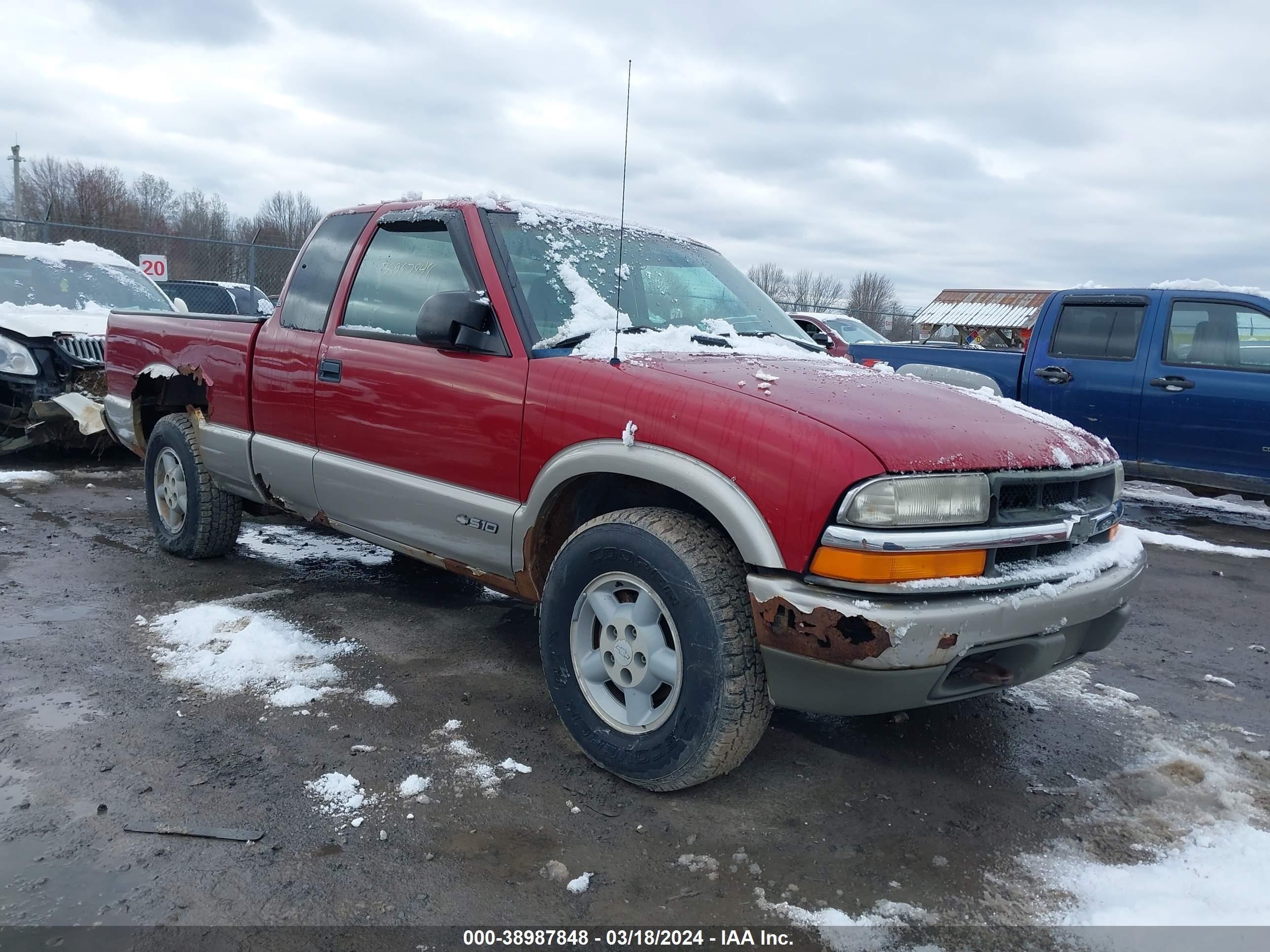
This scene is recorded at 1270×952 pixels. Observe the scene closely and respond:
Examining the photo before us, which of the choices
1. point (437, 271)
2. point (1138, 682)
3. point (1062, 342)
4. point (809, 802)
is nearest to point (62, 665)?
point (437, 271)

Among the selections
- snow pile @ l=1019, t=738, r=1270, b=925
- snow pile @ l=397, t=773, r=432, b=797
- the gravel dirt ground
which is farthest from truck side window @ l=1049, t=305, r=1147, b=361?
snow pile @ l=397, t=773, r=432, b=797

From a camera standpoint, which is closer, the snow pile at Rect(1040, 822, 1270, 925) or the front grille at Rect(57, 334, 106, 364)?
the snow pile at Rect(1040, 822, 1270, 925)


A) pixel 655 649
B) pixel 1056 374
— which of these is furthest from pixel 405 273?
pixel 1056 374

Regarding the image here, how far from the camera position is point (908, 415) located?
8.80 ft

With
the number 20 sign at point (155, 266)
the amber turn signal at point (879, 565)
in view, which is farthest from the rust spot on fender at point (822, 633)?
the number 20 sign at point (155, 266)

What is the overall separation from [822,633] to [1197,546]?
216 inches

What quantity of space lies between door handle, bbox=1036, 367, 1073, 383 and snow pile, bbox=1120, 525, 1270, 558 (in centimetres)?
140

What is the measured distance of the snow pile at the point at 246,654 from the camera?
3.47 meters

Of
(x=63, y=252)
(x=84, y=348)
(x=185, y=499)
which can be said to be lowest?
(x=185, y=499)

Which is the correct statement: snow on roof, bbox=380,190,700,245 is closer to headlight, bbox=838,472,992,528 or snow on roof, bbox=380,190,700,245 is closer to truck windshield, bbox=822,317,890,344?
headlight, bbox=838,472,992,528

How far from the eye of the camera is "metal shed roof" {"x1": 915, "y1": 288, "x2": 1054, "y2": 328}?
3120 cm

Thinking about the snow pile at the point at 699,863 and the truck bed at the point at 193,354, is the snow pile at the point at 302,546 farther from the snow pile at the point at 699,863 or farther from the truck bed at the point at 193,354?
the snow pile at the point at 699,863

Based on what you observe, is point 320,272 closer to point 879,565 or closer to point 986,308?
point 879,565

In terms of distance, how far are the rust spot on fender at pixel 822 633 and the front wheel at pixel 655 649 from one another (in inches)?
5.4
